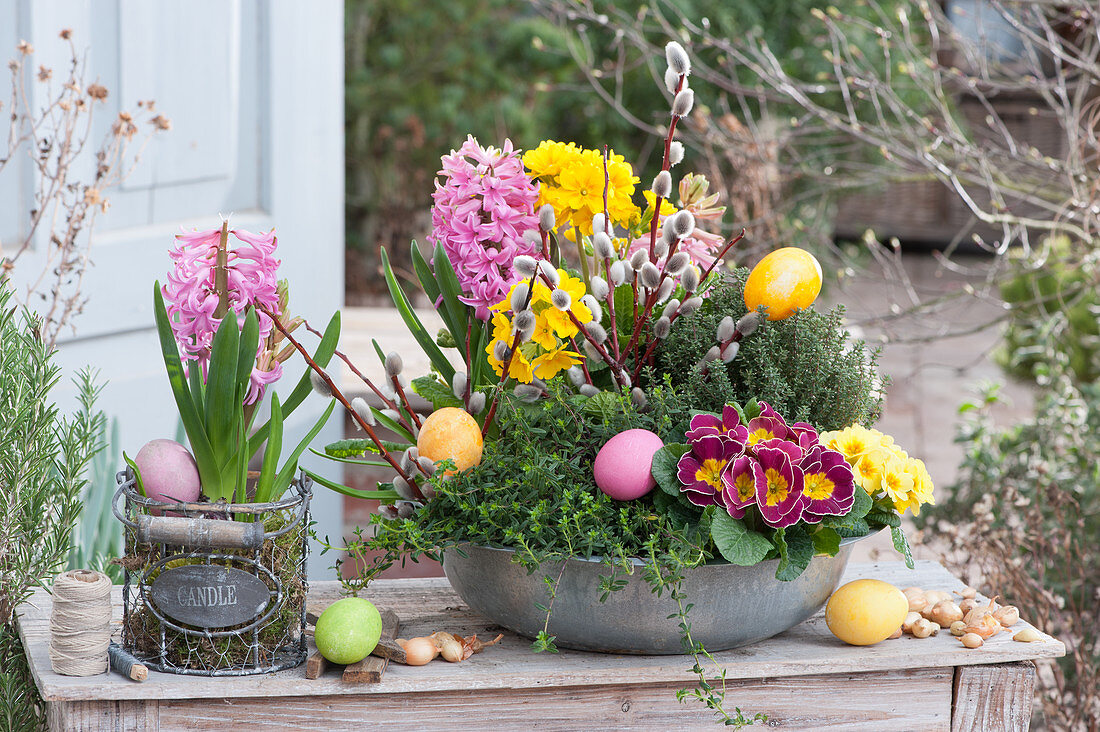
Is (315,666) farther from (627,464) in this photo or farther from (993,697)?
(993,697)

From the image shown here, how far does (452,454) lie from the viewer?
1009 millimetres

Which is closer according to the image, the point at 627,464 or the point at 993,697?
the point at 627,464

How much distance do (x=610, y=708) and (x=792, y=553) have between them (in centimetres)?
22

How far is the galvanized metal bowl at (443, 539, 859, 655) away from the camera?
97 centimetres

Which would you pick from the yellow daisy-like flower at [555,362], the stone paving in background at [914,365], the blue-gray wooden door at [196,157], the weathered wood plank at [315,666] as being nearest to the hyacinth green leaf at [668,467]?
the yellow daisy-like flower at [555,362]

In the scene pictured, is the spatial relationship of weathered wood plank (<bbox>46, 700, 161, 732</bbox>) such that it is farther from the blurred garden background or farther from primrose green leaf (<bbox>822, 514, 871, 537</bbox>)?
primrose green leaf (<bbox>822, 514, 871, 537</bbox>)

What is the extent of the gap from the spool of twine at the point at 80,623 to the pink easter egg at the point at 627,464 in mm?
415

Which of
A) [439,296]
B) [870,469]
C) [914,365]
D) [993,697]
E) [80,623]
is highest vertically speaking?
[439,296]

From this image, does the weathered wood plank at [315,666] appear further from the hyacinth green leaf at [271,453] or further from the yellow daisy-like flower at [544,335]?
the yellow daisy-like flower at [544,335]

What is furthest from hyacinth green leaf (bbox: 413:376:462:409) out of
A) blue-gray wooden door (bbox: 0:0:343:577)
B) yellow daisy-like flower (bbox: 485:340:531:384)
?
blue-gray wooden door (bbox: 0:0:343:577)

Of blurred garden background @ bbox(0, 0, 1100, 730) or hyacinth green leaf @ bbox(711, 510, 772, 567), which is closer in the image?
Result: hyacinth green leaf @ bbox(711, 510, 772, 567)

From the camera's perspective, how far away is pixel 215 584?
93cm

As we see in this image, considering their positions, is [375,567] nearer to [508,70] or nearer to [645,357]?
[645,357]

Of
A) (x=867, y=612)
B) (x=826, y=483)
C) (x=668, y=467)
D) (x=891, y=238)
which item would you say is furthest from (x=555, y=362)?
(x=891, y=238)
